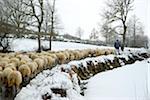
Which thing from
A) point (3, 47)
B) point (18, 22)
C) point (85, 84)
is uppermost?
point (18, 22)

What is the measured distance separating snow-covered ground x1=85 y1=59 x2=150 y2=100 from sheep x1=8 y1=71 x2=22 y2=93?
1.05 metres

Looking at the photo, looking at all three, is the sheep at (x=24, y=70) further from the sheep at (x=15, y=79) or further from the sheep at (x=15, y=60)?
the sheep at (x=15, y=79)

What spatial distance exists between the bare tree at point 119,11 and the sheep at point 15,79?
7.81 ft

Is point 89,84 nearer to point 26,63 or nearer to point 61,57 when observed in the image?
point 61,57

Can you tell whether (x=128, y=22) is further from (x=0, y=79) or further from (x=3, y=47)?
(x=0, y=79)

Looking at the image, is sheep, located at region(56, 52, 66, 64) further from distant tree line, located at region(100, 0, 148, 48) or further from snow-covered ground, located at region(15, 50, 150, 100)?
distant tree line, located at region(100, 0, 148, 48)

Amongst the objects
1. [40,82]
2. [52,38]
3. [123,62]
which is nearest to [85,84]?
[52,38]

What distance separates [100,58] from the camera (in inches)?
305

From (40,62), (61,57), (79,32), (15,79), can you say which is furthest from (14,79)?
(61,57)

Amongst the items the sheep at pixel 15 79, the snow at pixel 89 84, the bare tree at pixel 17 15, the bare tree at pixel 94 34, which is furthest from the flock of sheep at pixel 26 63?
the bare tree at pixel 94 34

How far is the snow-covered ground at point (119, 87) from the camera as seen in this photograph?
188 inches

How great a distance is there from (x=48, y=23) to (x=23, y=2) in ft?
1.64

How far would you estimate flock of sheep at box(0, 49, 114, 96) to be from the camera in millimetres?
4098

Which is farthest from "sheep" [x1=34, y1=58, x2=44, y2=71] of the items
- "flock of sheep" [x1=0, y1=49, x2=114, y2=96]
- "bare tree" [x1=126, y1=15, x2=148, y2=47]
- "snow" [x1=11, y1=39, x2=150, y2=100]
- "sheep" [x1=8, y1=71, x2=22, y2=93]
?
"bare tree" [x1=126, y1=15, x2=148, y2=47]
